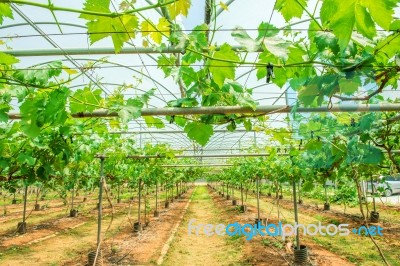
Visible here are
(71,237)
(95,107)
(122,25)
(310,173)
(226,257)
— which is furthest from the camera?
(71,237)

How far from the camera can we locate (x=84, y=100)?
2.47m

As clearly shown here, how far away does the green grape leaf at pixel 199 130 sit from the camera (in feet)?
8.81

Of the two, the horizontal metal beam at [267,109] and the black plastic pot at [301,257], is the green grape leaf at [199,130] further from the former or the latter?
the black plastic pot at [301,257]

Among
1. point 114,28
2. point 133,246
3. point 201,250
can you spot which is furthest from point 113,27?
point 133,246

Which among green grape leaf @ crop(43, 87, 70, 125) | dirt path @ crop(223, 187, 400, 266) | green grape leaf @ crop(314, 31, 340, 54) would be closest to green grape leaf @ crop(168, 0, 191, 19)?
green grape leaf @ crop(314, 31, 340, 54)

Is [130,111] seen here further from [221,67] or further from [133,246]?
[133,246]

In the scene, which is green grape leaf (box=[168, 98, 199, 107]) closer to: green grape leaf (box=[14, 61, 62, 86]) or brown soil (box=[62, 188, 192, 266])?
green grape leaf (box=[14, 61, 62, 86])

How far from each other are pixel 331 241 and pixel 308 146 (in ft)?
24.7

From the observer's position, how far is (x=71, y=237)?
35.7 ft

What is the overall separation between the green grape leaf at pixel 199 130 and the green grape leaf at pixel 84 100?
2.55 feet

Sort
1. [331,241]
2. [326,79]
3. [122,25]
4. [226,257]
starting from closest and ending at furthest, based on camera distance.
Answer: [122,25]
[326,79]
[226,257]
[331,241]

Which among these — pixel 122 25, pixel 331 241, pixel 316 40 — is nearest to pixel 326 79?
pixel 316 40

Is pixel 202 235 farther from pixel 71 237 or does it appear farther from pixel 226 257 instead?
pixel 71 237

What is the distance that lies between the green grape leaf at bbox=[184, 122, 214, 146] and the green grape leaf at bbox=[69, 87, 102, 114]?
779 mm
